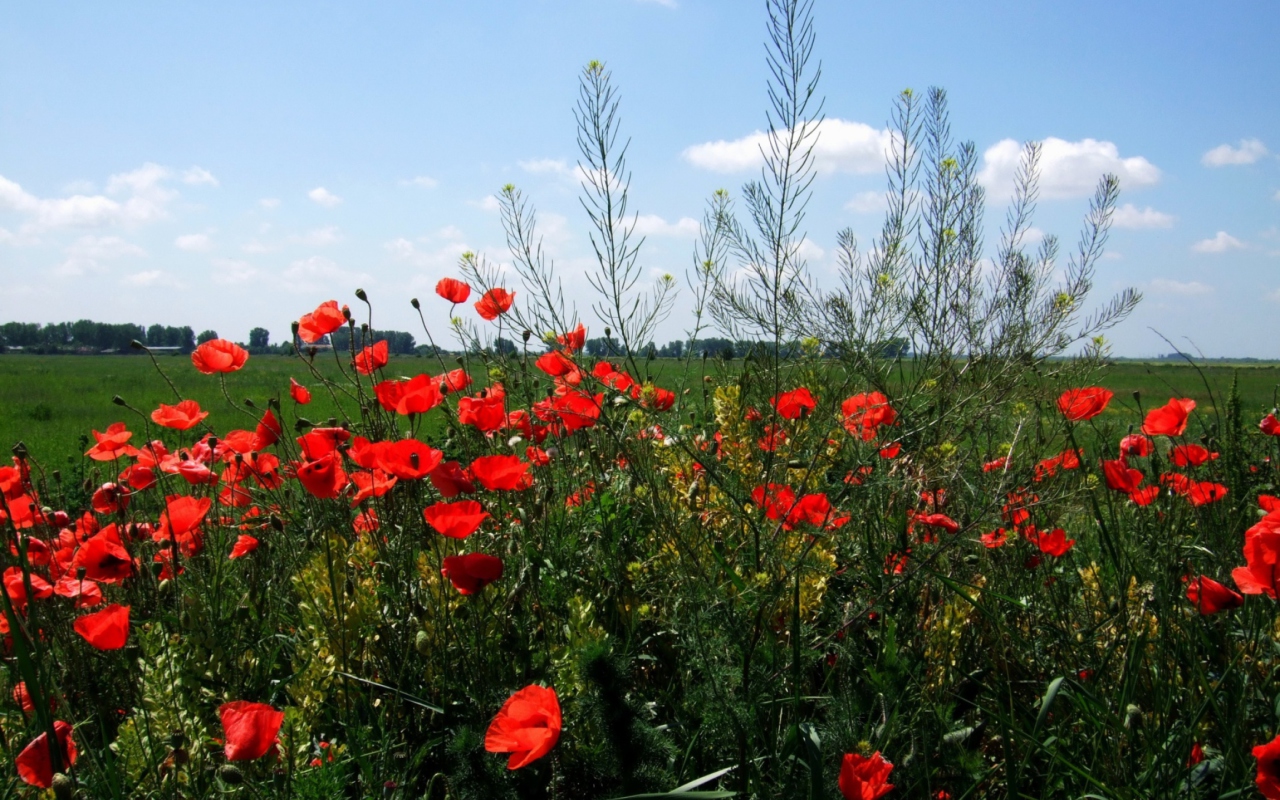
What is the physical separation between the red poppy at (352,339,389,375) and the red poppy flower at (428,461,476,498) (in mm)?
501

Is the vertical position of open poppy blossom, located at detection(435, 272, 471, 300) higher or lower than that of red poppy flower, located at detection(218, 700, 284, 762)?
higher

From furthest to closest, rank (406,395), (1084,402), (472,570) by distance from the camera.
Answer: (1084,402) < (406,395) < (472,570)

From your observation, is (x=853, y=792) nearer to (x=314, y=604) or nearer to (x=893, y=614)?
(x=893, y=614)

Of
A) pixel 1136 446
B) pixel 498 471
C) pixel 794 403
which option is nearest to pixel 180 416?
pixel 498 471

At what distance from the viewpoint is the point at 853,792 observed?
111 cm

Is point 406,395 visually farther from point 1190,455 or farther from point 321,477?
point 1190,455

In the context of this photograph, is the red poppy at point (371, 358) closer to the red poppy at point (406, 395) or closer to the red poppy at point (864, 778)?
the red poppy at point (406, 395)

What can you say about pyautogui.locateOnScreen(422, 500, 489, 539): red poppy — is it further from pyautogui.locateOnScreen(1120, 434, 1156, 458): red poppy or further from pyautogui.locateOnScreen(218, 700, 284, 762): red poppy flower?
pyautogui.locateOnScreen(1120, 434, 1156, 458): red poppy

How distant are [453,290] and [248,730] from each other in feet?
5.24

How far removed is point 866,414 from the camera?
211 centimetres

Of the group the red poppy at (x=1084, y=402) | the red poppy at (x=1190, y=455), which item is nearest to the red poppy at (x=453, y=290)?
the red poppy at (x=1084, y=402)

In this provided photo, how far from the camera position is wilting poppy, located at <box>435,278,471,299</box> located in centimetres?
248

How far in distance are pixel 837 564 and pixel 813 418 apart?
1.59 ft

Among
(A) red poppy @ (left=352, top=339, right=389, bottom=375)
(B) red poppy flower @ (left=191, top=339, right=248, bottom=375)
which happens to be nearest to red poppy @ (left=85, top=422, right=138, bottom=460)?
(B) red poppy flower @ (left=191, top=339, right=248, bottom=375)
